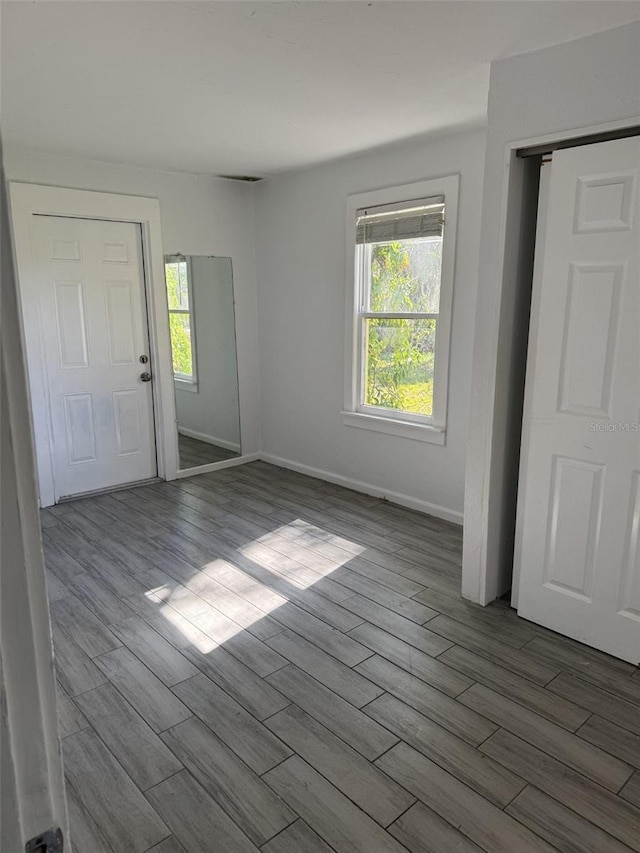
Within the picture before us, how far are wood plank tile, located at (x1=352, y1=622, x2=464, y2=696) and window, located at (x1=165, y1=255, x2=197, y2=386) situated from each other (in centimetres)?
297

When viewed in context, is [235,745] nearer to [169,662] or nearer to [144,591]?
[169,662]

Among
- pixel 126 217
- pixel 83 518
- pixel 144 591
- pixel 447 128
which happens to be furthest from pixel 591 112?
pixel 83 518

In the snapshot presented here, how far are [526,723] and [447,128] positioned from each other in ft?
10.2

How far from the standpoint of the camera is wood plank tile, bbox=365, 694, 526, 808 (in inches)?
72.0

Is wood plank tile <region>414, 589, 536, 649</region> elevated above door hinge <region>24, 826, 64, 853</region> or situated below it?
below

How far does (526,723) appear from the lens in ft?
6.89

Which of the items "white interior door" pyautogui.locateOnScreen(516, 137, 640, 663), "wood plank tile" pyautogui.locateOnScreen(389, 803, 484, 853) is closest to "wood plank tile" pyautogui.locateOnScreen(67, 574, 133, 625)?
"wood plank tile" pyautogui.locateOnScreen(389, 803, 484, 853)

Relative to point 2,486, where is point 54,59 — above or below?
above

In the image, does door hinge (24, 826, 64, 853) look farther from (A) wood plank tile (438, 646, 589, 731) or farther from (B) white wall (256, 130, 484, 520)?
(B) white wall (256, 130, 484, 520)

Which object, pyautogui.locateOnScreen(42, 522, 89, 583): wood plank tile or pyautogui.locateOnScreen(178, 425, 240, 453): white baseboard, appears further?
pyautogui.locateOnScreen(178, 425, 240, 453): white baseboard

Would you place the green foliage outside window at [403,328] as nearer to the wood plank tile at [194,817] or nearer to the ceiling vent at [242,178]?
the ceiling vent at [242,178]

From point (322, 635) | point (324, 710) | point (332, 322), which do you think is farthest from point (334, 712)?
point (332, 322)

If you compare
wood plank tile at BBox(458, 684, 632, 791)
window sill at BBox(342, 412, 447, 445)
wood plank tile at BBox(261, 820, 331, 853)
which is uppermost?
window sill at BBox(342, 412, 447, 445)

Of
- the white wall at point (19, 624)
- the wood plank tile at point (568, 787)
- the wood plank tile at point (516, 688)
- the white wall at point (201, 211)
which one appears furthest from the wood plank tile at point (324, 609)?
the white wall at point (201, 211)
